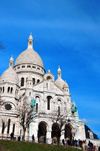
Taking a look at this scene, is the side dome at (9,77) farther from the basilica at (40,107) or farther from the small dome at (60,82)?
the small dome at (60,82)

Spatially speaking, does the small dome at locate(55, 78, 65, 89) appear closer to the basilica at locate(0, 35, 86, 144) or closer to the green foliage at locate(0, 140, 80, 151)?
the basilica at locate(0, 35, 86, 144)

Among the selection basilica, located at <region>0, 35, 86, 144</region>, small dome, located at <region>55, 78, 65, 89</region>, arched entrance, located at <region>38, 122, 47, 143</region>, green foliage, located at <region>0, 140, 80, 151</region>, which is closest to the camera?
green foliage, located at <region>0, 140, 80, 151</region>

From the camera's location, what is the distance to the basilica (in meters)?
50.6

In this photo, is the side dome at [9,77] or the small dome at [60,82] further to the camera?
the small dome at [60,82]

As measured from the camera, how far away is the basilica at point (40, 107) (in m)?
50.6

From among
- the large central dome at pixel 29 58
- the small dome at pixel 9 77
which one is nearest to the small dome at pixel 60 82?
the large central dome at pixel 29 58

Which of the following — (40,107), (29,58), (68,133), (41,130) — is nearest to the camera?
(41,130)

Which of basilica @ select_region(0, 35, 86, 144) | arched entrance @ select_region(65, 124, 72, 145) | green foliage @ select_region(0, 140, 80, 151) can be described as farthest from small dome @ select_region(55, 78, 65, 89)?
green foliage @ select_region(0, 140, 80, 151)

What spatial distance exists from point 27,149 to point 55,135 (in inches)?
877

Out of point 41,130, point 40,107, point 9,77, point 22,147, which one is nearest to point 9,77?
point 9,77

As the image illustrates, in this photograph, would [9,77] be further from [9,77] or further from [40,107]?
[40,107]

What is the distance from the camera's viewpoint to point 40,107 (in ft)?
185

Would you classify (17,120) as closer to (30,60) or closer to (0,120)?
(0,120)

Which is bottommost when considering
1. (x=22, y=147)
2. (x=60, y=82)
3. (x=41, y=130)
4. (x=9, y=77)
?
(x=22, y=147)
